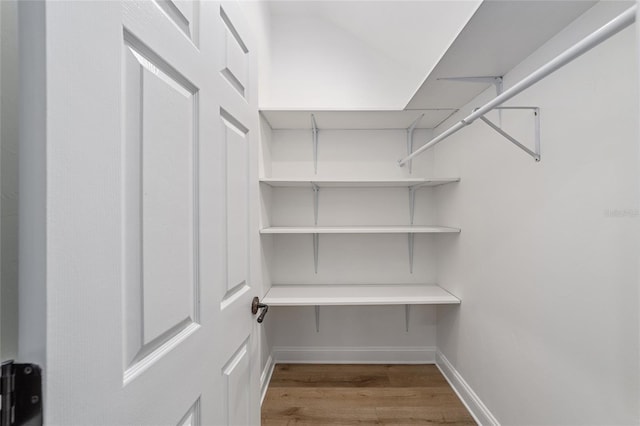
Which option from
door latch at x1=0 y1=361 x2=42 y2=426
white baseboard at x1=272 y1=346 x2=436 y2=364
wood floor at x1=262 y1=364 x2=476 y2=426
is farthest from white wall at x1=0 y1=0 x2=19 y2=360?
white baseboard at x1=272 y1=346 x2=436 y2=364

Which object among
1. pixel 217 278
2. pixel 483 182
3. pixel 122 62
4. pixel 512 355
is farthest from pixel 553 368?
pixel 122 62

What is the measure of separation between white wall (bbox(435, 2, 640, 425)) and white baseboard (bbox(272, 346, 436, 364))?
0.60m

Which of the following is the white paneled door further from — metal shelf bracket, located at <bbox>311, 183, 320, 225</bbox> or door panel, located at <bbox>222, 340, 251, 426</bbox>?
metal shelf bracket, located at <bbox>311, 183, 320, 225</bbox>

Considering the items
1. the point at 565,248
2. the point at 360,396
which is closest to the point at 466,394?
the point at 360,396

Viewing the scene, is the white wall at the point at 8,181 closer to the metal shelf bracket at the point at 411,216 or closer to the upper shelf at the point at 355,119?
the upper shelf at the point at 355,119

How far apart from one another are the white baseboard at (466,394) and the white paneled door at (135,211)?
1.37 meters

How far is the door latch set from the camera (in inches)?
11.0

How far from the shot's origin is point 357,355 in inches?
83.7

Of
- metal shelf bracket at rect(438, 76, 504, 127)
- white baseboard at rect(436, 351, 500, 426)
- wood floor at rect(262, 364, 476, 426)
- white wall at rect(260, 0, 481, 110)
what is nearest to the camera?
metal shelf bracket at rect(438, 76, 504, 127)

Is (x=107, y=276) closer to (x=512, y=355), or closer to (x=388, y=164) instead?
(x=512, y=355)

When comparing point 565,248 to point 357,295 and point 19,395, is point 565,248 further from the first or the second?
point 19,395

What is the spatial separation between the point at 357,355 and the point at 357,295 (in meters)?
0.59

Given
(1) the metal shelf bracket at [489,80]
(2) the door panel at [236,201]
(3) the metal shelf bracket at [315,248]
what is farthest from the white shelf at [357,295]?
(1) the metal shelf bracket at [489,80]

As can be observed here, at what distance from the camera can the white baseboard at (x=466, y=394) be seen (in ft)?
4.76
